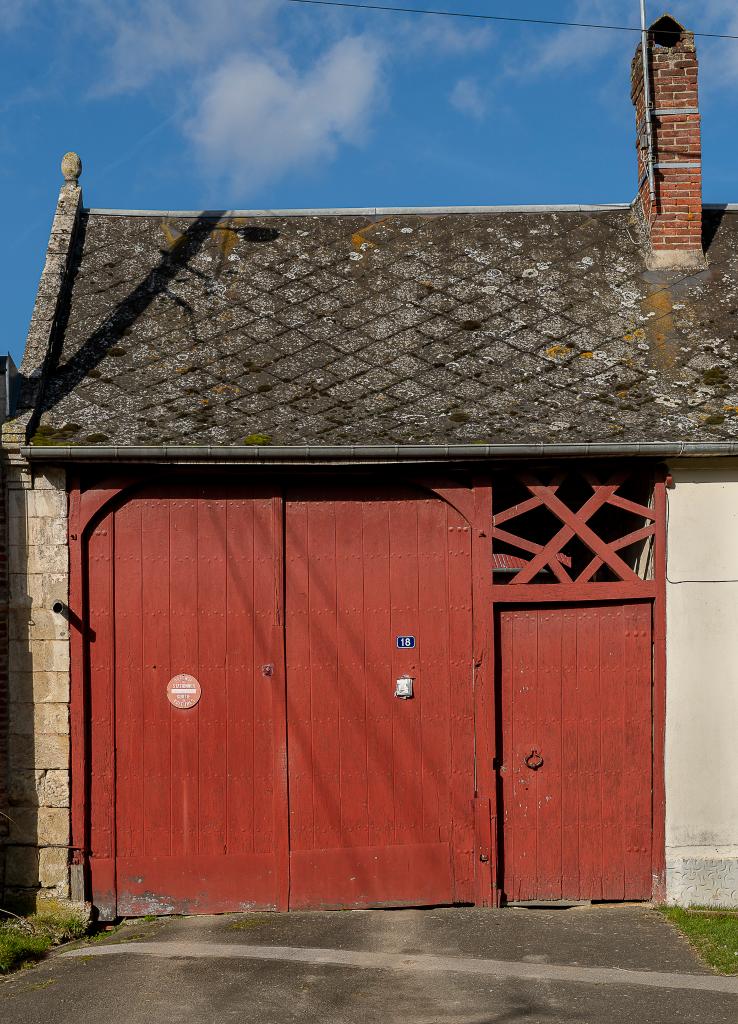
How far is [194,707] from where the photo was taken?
26.1 ft

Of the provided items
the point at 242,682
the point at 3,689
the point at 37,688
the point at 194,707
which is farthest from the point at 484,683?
the point at 3,689

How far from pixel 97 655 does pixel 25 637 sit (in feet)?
1.70

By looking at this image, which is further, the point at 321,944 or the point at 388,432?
the point at 388,432

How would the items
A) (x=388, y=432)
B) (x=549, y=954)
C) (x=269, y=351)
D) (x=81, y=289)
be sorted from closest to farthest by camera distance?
(x=549, y=954) < (x=388, y=432) < (x=269, y=351) < (x=81, y=289)

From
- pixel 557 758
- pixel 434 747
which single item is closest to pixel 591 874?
pixel 557 758

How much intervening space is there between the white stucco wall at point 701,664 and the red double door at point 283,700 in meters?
1.47

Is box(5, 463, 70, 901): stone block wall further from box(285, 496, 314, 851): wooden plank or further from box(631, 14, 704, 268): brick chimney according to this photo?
box(631, 14, 704, 268): brick chimney

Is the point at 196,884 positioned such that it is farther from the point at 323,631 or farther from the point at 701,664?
the point at 701,664

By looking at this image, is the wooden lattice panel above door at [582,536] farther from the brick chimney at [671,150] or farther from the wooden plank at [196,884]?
the wooden plank at [196,884]

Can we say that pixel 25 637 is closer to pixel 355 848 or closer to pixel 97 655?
pixel 97 655

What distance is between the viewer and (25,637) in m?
7.80

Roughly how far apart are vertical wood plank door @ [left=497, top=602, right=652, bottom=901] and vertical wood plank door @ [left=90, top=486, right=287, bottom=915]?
5.60 feet

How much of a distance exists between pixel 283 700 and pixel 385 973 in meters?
2.08

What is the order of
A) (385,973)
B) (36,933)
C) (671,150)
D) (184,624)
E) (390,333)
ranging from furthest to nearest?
(671,150) < (390,333) < (184,624) < (36,933) < (385,973)
